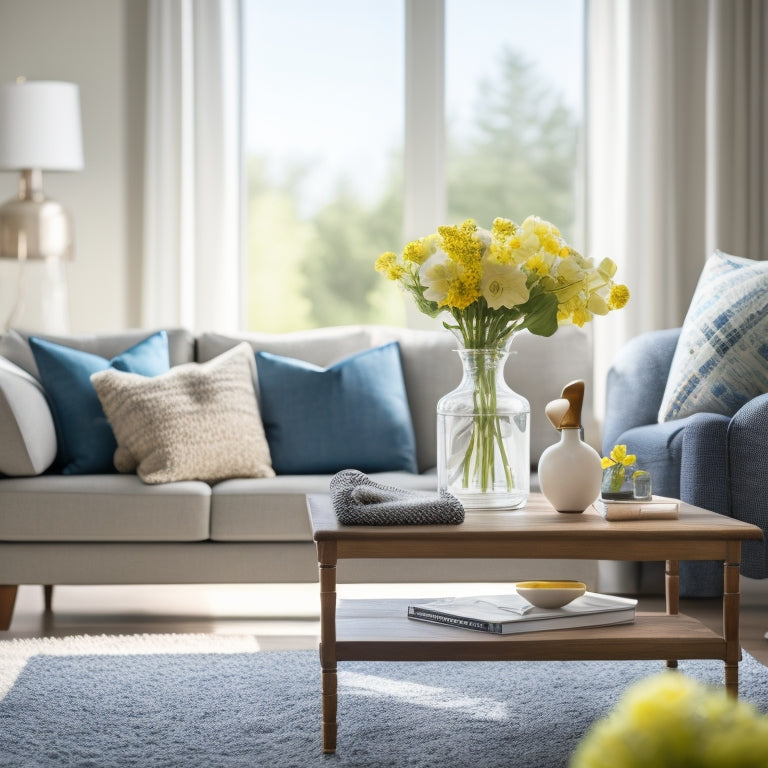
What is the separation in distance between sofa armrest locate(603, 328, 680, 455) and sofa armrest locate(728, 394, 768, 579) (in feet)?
2.02

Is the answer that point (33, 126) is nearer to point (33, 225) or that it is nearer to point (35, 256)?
point (33, 225)

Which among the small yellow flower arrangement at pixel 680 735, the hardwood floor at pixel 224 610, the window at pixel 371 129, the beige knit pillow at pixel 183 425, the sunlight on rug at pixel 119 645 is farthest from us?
the window at pixel 371 129

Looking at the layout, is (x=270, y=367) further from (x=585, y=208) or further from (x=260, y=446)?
(x=585, y=208)

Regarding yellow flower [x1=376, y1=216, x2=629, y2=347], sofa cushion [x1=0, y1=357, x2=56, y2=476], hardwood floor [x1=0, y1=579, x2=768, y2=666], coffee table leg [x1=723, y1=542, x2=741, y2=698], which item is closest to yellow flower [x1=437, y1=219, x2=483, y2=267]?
yellow flower [x1=376, y1=216, x2=629, y2=347]

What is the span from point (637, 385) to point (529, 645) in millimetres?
1862

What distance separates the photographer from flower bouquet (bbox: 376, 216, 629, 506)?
2.14 meters

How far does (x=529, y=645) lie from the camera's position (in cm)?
189

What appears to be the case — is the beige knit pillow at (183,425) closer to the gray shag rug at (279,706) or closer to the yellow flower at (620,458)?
the gray shag rug at (279,706)

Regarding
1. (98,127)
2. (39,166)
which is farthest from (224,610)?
(98,127)

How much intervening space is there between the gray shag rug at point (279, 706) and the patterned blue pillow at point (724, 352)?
916 mm

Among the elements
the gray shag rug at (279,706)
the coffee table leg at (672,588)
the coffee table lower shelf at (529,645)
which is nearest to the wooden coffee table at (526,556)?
the coffee table lower shelf at (529,645)

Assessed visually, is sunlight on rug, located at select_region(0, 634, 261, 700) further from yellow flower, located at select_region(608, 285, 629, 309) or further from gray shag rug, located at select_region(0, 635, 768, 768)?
yellow flower, located at select_region(608, 285, 629, 309)

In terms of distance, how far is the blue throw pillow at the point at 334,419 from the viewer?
11.3 feet

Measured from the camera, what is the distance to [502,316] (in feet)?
7.22
